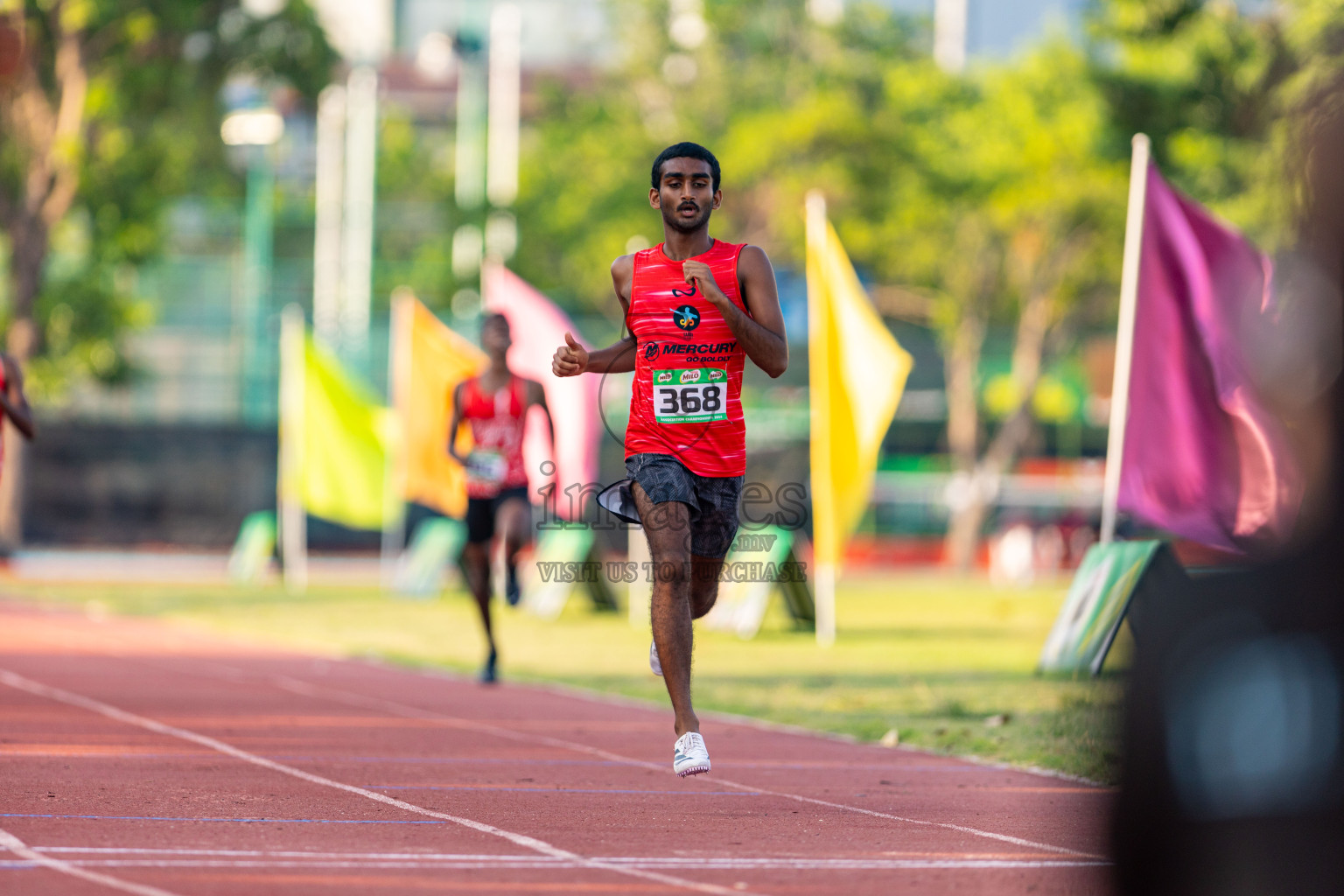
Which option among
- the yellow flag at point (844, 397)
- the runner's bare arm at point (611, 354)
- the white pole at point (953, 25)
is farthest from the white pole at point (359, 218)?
the runner's bare arm at point (611, 354)

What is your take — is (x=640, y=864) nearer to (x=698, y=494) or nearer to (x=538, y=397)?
(x=698, y=494)

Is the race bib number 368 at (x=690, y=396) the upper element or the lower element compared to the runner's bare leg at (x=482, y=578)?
upper

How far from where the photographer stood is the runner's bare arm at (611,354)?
6.91 meters

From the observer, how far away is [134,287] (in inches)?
1973

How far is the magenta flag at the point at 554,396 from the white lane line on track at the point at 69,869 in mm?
12110

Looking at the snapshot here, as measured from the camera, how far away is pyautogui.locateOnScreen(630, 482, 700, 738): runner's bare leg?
6.71m

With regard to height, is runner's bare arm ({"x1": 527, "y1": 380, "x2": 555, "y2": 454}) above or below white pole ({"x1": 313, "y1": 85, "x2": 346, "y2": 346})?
below

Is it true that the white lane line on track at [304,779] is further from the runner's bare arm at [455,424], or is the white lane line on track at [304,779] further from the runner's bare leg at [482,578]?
the runner's bare arm at [455,424]

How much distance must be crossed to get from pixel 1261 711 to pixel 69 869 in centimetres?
304

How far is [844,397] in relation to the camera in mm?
16812

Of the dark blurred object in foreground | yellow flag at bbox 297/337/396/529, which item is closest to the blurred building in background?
yellow flag at bbox 297/337/396/529

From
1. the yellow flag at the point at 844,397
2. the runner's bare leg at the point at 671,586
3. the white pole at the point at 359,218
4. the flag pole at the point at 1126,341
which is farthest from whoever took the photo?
the white pole at the point at 359,218

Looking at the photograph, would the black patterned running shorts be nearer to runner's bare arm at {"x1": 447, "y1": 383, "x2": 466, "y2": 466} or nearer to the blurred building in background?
runner's bare arm at {"x1": 447, "y1": 383, "x2": 466, "y2": 466}

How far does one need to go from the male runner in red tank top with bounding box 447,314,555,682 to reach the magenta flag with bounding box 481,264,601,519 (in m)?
5.05
